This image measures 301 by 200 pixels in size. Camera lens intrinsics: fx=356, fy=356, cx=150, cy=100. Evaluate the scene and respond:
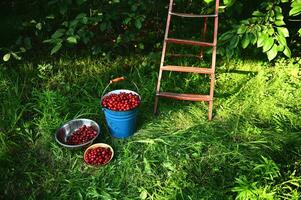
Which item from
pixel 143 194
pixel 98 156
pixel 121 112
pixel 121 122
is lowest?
pixel 143 194

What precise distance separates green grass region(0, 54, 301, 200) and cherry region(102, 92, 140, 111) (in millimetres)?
356

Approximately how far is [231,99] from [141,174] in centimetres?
143

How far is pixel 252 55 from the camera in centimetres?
459

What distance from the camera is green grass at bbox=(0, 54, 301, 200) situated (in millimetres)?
3012

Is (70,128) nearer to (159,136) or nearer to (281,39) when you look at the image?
(159,136)

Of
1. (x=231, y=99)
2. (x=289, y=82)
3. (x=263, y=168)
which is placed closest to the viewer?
(x=263, y=168)

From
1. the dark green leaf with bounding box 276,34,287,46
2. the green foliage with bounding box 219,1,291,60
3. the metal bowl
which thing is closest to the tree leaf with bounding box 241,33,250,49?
the green foliage with bounding box 219,1,291,60

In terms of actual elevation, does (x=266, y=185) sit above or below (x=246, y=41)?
below

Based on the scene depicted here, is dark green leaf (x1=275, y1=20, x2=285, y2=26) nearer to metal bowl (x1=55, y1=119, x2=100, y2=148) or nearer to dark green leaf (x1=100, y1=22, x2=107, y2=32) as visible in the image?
dark green leaf (x1=100, y1=22, x2=107, y2=32)

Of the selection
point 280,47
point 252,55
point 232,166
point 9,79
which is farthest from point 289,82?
point 9,79

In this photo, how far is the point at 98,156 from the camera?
323 centimetres

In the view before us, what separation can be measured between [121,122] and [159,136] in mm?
420

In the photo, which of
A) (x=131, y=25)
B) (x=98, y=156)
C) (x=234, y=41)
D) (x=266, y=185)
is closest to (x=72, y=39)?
(x=131, y=25)

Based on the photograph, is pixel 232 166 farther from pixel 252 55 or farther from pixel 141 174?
pixel 252 55
